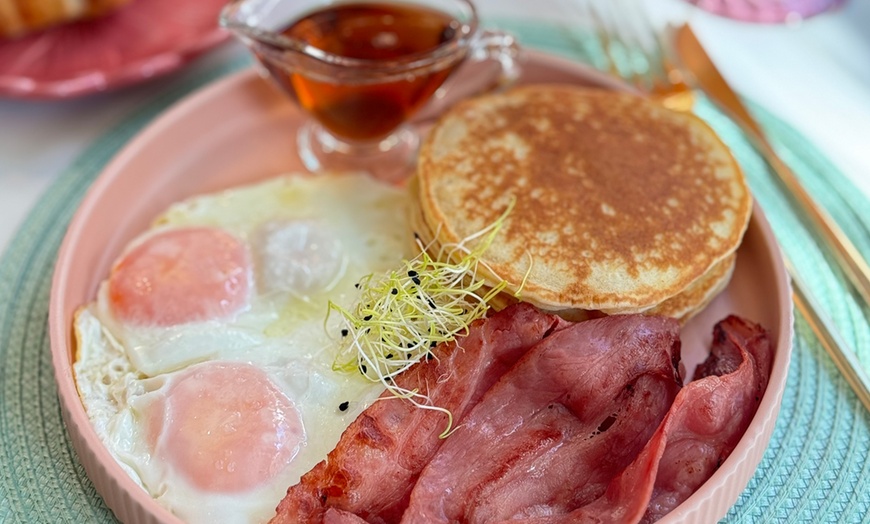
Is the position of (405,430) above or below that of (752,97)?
below

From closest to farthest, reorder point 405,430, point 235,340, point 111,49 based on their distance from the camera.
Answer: point 405,430, point 235,340, point 111,49

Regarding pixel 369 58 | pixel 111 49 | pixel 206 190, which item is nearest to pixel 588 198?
pixel 369 58

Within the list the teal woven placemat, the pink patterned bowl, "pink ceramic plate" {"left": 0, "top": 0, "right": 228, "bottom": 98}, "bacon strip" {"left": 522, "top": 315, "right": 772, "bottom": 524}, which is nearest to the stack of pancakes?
"bacon strip" {"left": 522, "top": 315, "right": 772, "bottom": 524}

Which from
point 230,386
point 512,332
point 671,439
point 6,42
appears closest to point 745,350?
point 671,439

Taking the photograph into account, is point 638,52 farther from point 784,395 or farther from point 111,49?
point 111,49

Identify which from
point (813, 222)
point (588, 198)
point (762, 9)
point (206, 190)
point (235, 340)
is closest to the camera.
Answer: point (235, 340)

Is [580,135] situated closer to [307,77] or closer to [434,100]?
[434,100]
